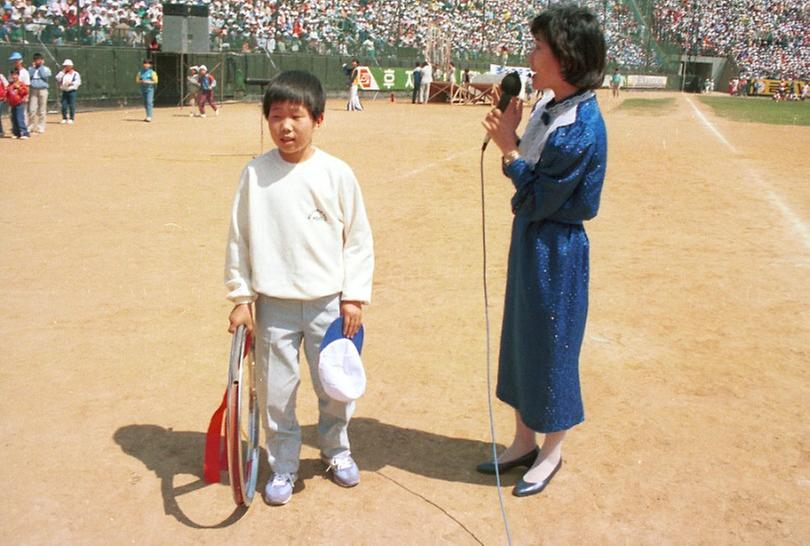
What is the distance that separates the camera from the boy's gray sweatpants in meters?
3.26

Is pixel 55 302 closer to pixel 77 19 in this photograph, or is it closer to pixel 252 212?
pixel 252 212

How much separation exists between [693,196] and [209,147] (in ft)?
30.9

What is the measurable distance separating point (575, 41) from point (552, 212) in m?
0.63

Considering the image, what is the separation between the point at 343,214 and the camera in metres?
3.23

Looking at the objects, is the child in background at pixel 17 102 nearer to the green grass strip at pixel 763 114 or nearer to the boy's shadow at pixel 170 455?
the boy's shadow at pixel 170 455

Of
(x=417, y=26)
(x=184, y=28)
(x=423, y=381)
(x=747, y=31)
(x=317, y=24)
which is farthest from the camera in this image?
(x=747, y=31)

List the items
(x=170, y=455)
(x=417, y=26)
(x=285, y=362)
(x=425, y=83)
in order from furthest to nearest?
(x=417, y=26) → (x=425, y=83) → (x=170, y=455) → (x=285, y=362)

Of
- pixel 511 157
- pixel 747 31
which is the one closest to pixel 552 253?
pixel 511 157

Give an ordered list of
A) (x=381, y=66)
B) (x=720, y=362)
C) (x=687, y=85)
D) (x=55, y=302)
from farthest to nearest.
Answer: (x=687, y=85) → (x=381, y=66) → (x=55, y=302) → (x=720, y=362)

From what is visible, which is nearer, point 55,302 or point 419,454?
point 419,454

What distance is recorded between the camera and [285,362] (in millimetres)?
3287

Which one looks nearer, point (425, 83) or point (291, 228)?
point (291, 228)

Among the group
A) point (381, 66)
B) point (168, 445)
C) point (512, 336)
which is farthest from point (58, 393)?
point (381, 66)

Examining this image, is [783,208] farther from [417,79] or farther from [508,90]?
[417,79]
